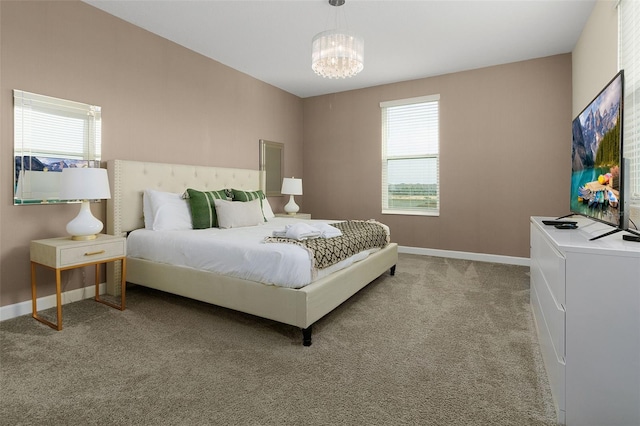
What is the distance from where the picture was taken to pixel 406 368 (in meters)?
1.90

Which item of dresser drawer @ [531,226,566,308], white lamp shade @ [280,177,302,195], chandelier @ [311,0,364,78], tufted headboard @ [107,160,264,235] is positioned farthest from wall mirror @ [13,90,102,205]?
dresser drawer @ [531,226,566,308]

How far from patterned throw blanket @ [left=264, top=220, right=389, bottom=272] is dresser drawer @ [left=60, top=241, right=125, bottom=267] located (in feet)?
4.18

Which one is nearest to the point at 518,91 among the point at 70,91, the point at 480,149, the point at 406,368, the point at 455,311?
the point at 480,149

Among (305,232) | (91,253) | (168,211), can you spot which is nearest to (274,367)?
(305,232)

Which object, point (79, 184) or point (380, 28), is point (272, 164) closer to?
point (380, 28)

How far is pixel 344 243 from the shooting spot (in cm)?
267

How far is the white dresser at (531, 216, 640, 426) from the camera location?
133 cm

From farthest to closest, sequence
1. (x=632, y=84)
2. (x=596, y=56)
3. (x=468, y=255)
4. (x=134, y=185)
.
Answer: (x=468, y=255), (x=134, y=185), (x=596, y=56), (x=632, y=84)

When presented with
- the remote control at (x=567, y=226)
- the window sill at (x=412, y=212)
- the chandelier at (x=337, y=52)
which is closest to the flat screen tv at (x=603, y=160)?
the remote control at (x=567, y=226)

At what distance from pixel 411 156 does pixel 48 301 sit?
4690 mm

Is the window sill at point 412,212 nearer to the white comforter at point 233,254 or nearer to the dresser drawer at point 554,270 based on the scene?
the white comforter at point 233,254

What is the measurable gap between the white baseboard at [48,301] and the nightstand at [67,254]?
0.34 ft

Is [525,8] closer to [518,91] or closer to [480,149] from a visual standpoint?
[518,91]

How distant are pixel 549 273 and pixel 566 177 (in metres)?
3.03
